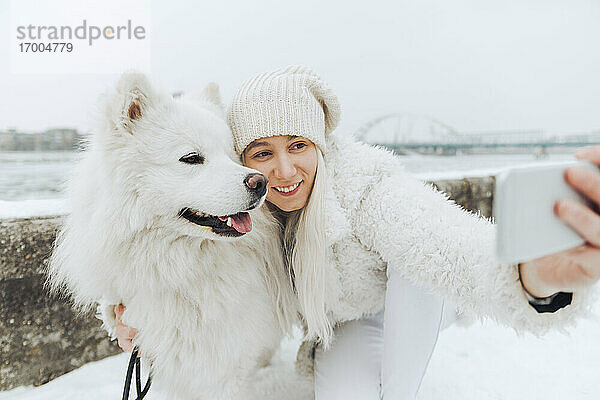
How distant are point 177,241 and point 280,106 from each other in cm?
50

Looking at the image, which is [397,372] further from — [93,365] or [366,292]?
[93,365]

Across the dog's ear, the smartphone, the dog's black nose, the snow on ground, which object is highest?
the dog's ear

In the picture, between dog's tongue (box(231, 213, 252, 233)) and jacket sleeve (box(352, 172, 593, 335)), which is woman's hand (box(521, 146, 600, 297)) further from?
dog's tongue (box(231, 213, 252, 233))

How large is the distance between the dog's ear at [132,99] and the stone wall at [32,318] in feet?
2.93

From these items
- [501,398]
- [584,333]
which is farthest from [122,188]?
[584,333]

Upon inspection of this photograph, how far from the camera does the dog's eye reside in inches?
43.1

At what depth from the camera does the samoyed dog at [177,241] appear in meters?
1.07

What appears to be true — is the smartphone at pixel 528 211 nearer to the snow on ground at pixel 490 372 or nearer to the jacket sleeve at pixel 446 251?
the jacket sleeve at pixel 446 251

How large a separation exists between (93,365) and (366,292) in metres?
1.31

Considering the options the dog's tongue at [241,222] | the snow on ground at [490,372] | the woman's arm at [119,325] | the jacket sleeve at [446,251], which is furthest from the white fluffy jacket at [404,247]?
the woman's arm at [119,325]

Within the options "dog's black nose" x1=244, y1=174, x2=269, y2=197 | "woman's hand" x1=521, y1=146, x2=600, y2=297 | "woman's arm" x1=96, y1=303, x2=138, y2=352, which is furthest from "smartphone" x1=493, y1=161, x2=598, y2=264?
"woman's arm" x1=96, y1=303, x2=138, y2=352

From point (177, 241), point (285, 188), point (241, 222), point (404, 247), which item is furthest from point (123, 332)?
point (404, 247)

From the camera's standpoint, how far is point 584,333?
2115 mm

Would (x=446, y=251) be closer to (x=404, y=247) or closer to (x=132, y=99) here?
(x=404, y=247)
